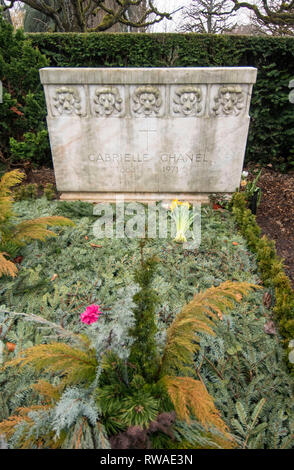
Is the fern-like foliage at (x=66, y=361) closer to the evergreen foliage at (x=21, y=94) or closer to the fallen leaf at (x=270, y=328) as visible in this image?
the fallen leaf at (x=270, y=328)

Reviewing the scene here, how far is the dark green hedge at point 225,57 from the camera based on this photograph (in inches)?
237

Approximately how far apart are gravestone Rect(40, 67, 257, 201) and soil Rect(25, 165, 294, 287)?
78 cm

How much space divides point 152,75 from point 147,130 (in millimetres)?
692

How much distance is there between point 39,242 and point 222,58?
18.5ft

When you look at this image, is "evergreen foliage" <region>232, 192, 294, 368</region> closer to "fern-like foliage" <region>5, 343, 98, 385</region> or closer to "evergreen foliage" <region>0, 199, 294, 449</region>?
"evergreen foliage" <region>0, 199, 294, 449</region>

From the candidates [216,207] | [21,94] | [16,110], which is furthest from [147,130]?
[21,94]

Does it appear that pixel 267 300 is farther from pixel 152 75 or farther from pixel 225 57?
pixel 225 57

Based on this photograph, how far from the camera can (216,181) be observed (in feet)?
14.9

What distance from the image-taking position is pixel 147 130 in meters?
4.21

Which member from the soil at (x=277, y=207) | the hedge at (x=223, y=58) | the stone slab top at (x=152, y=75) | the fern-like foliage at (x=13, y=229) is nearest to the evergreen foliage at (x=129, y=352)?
the fern-like foliage at (x=13, y=229)

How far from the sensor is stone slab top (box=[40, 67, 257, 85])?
385 centimetres

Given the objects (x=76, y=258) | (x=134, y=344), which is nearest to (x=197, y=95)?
(x=76, y=258)

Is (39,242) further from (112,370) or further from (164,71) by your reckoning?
(164,71)
